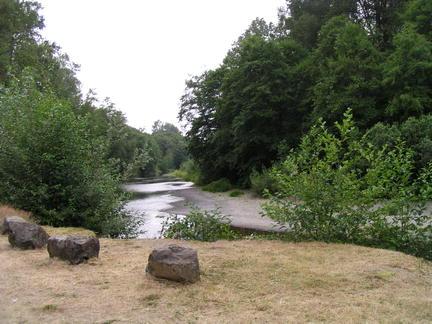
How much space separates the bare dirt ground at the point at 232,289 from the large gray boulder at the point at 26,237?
1.38ft

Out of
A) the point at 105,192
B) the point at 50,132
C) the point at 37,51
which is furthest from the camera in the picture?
the point at 37,51

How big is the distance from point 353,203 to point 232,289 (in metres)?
3.92

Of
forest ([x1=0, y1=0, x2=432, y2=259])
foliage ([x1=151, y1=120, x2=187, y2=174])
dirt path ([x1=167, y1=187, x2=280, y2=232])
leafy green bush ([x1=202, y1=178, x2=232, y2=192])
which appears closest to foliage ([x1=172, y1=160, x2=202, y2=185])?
forest ([x1=0, y1=0, x2=432, y2=259])

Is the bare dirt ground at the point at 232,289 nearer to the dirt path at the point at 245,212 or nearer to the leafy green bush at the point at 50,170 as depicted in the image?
the leafy green bush at the point at 50,170

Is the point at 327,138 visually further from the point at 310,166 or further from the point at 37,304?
the point at 37,304

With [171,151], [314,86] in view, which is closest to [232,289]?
[314,86]

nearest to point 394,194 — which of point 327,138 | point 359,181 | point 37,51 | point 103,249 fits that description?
point 359,181

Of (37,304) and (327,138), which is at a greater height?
(327,138)

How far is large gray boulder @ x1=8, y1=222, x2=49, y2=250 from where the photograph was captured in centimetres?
778

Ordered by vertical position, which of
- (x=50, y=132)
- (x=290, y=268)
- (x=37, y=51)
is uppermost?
(x=37, y=51)

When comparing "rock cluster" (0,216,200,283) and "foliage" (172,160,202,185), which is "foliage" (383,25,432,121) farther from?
"foliage" (172,160,202,185)

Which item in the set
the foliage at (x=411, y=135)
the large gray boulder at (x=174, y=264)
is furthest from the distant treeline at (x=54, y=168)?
the foliage at (x=411, y=135)

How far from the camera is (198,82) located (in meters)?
46.1

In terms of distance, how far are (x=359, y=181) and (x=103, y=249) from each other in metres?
4.97
